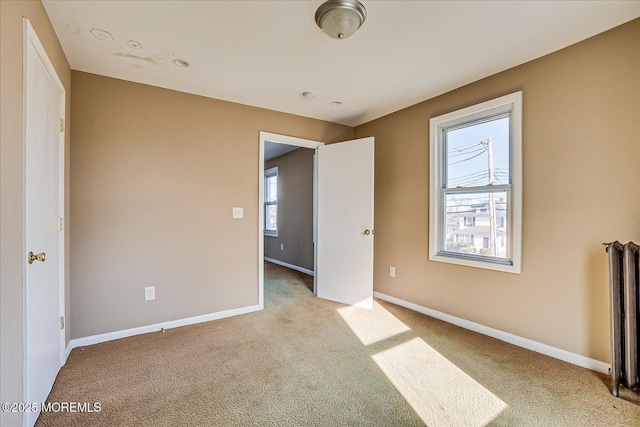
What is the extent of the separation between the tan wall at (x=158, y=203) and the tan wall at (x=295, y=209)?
6.71 ft

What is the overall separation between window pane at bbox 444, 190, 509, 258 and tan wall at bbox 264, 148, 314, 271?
2.75 meters

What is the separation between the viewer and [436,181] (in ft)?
10.3

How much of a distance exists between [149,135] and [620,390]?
412 centimetres

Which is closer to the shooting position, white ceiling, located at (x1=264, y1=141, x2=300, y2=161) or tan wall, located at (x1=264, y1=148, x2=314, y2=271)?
white ceiling, located at (x1=264, y1=141, x2=300, y2=161)

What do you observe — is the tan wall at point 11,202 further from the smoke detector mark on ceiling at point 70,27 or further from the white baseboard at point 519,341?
the white baseboard at point 519,341

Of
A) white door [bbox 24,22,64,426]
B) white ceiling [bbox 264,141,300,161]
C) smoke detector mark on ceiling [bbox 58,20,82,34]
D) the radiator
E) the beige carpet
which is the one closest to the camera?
white door [bbox 24,22,64,426]

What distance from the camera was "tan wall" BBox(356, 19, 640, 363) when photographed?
1958 millimetres

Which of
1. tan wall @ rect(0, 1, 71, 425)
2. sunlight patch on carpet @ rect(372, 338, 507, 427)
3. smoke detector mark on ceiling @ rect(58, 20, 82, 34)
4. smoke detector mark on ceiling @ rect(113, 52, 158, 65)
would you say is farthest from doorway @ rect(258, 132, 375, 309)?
tan wall @ rect(0, 1, 71, 425)

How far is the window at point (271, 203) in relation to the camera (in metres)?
6.52

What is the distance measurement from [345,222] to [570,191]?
2.17 meters

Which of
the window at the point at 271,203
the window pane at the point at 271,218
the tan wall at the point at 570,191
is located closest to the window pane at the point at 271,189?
the window at the point at 271,203

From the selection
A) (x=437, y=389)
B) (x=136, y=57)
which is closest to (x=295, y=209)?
(x=136, y=57)

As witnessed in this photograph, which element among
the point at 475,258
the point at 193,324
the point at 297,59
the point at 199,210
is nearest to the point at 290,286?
the point at 193,324

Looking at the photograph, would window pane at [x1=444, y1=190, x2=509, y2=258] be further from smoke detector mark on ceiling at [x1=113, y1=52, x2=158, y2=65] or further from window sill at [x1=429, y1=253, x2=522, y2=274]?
smoke detector mark on ceiling at [x1=113, y1=52, x2=158, y2=65]
